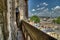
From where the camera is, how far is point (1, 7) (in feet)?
4.62

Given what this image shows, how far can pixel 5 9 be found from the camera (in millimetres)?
1494

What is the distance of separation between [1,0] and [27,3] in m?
17.1

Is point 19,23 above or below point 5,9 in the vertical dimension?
below

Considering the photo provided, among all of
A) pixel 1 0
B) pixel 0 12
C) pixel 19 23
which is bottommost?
pixel 19 23

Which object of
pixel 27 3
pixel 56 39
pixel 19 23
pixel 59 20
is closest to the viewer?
pixel 56 39

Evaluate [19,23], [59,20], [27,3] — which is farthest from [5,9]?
[27,3]

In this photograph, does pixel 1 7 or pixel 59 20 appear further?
pixel 59 20

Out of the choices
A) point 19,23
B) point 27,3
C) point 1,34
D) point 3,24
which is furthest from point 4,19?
point 27,3

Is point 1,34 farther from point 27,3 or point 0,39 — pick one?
point 27,3

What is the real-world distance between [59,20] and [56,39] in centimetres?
266

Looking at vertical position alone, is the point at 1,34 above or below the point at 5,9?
below

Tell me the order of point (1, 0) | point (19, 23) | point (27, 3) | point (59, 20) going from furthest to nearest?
point (27, 3)
point (19, 23)
point (59, 20)
point (1, 0)

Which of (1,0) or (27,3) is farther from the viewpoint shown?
(27,3)

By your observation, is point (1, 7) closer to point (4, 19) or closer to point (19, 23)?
point (4, 19)
